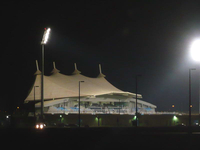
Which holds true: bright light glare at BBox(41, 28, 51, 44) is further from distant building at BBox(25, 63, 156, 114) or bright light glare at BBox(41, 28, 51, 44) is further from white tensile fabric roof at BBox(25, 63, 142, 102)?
white tensile fabric roof at BBox(25, 63, 142, 102)

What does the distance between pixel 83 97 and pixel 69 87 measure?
771 centimetres

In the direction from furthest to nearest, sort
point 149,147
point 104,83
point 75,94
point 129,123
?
point 104,83 < point 75,94 < point 129,123 < point 149,147

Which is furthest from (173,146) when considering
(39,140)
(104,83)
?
(104,83)

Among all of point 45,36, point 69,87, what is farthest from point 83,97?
point 45,36

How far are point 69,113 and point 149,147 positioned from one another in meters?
47.5

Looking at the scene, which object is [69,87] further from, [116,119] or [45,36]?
[45,36]

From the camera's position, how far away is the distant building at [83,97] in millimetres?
74812

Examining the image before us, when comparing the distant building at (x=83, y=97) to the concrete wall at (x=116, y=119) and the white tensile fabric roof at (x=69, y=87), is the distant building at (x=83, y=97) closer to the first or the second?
the white tensile fabric roof at (x=69, y=87)

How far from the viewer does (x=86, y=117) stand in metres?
66.9

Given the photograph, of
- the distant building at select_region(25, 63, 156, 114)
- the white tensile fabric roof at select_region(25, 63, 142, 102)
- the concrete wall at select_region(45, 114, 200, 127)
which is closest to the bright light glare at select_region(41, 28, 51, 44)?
the concrete wall at select_region(45, 114, 200, 127)

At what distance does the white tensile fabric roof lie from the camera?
7881cm

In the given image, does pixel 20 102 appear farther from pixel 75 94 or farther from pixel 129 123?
pixel 129 123

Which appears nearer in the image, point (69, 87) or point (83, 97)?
point (83, 97)

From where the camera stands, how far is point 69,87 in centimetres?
8375
